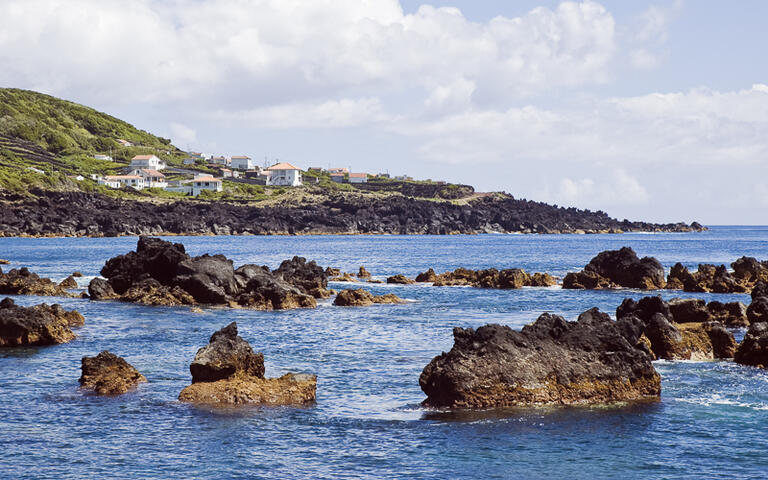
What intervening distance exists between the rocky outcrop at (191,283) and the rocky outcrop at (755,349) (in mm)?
34403

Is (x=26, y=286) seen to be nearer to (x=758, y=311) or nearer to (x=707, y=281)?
(x=758, y=311)

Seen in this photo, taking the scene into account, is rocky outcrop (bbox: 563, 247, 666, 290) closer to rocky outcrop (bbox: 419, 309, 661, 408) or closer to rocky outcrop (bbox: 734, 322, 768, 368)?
rocky outcrop (bbox: 734, 322, 768, 368)

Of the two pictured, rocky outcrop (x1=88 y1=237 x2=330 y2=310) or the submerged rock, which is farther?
rocky outcrop (x1=88 y1=237 x2=330 y2=310)

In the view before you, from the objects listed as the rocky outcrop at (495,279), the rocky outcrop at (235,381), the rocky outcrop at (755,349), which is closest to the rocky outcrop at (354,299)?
the rocky outcrop at (495,279)

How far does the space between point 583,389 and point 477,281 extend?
56.1m

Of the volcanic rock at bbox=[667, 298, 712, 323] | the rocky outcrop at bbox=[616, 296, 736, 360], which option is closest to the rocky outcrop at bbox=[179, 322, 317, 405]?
the rocky outcrop at bbox=[616, 296, 736, 360]

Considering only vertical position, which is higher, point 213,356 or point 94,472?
point 213,356

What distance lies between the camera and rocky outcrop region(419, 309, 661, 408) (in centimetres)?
2903

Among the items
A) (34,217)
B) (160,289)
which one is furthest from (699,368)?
(34,217)

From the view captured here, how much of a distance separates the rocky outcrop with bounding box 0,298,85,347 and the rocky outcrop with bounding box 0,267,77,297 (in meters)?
25.6

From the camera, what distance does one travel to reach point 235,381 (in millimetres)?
31000

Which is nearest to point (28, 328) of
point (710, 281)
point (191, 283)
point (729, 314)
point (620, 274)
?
point (191, 283)

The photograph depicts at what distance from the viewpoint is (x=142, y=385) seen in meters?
33.3

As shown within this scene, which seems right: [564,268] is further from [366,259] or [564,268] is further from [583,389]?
[583,389]
